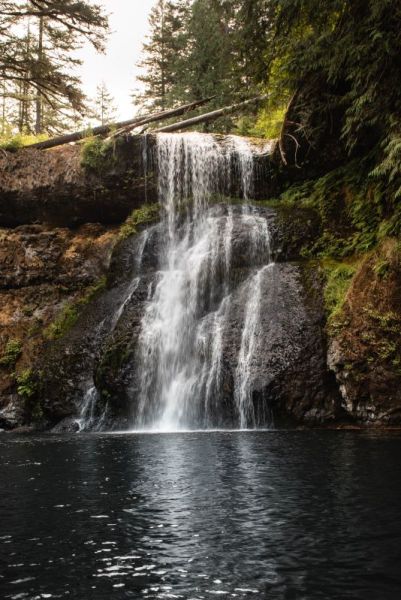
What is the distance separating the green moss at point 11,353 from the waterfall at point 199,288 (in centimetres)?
498

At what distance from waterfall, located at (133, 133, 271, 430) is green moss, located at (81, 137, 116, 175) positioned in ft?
5.03

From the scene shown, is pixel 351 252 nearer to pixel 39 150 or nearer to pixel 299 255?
pixel 299 255

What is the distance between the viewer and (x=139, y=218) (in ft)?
53.2

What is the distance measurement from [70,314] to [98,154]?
5.05 metres

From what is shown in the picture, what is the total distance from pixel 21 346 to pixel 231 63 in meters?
9.85

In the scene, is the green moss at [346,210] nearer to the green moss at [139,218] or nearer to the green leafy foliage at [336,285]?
the green leafy foliage at [336,285]

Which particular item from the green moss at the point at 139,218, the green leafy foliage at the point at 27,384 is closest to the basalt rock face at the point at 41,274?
the green moss at the point at 139,218

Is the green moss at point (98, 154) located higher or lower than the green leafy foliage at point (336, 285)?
higher

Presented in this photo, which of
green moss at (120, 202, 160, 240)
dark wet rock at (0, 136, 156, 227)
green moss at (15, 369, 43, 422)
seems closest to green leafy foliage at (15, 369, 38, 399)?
green moss at (15, 369, 43, 422)

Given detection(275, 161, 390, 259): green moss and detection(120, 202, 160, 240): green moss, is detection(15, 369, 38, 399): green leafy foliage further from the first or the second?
detection(275, 161, 390, 259): green moss

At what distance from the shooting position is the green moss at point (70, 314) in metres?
15.4

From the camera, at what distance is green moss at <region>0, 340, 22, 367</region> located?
1491 cm

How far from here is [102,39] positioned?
15.0 metres

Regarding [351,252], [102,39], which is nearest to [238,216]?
[351,252]
